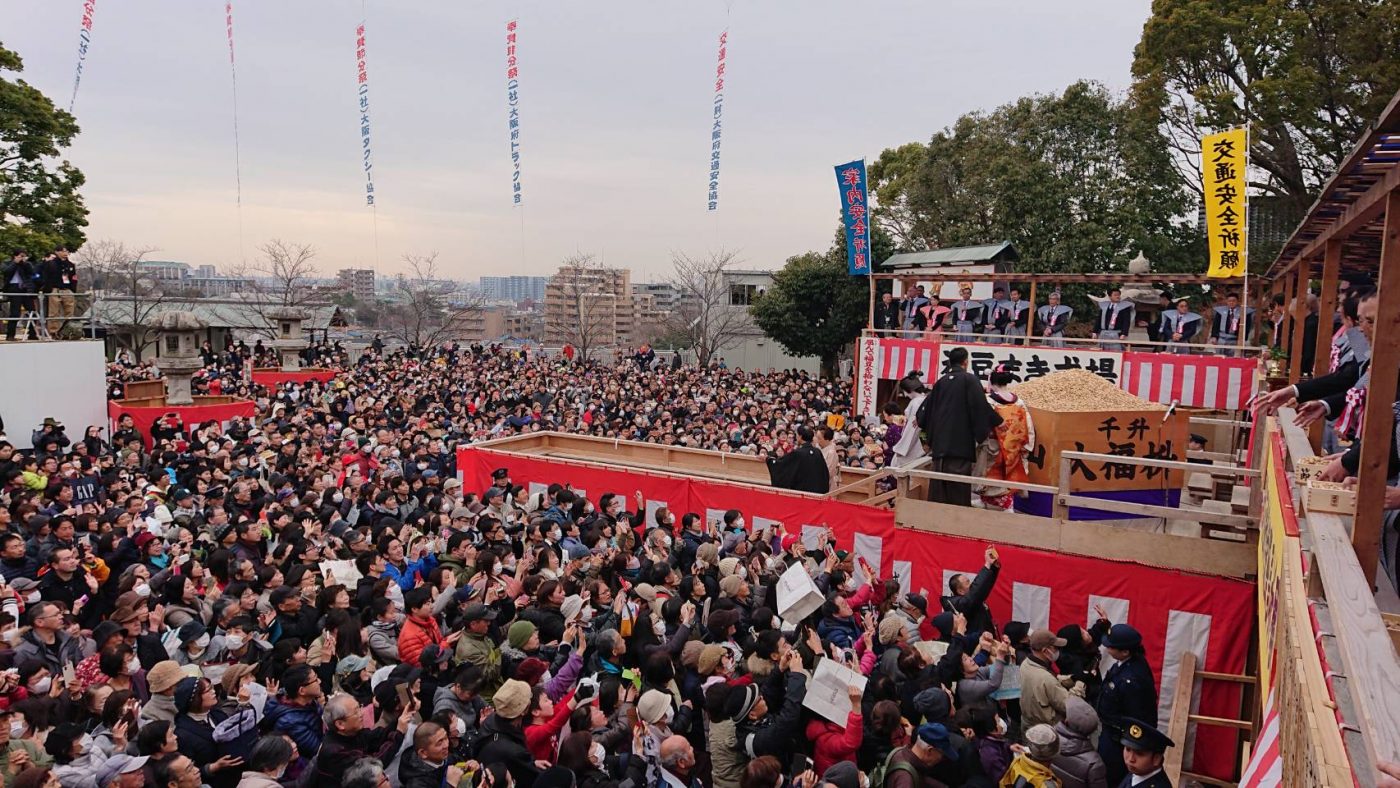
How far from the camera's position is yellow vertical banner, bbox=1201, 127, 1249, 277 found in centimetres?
1371

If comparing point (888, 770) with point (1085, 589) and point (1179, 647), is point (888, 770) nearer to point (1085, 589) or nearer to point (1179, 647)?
point (1085, 589)

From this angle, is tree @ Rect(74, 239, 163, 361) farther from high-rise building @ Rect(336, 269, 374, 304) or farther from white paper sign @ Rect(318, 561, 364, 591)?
high-rise building @ Rect(336, 269, 374, 304)

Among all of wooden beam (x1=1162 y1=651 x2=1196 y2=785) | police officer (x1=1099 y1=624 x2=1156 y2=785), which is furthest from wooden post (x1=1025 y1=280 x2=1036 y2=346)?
police officer (x1=1099 y1=624 x2=1156 y2=785)

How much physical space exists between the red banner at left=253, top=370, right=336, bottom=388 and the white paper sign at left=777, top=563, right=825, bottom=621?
25.8 m

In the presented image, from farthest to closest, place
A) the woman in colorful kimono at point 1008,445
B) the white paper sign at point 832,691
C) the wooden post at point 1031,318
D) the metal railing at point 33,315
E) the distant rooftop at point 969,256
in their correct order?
the distant rooftop at point 969,256 < the wooden post at point 1031,318 < the metal railing at point 33,315 < the woman in colorful kimono at point 1008,445 < the white paper sign at point 832,691

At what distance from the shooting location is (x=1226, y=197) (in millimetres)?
14086

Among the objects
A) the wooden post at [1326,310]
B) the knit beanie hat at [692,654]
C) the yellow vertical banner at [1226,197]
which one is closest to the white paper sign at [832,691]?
the knit beanie hat at [692,654]

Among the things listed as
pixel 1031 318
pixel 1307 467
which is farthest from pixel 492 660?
pixel 1031 318

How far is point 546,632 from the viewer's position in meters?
6.17

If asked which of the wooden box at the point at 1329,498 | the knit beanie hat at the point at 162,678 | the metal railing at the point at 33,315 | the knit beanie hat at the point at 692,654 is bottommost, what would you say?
the knit beanie hat at the point at 692,654

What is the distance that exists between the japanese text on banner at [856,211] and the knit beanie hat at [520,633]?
56.1ft

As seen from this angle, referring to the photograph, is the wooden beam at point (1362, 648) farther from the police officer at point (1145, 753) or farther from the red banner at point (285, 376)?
the red banner at point (285, 376)

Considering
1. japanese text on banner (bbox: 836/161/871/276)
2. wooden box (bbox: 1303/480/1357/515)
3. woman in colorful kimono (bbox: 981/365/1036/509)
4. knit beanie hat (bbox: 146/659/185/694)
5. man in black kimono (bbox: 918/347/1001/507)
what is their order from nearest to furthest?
1. wooden box (bbox: 1303/480/1357/515)
2. knit beanie hat (bbox: 146/659/185/694)
3. man in black kimono (bbox: 918/347/1001/507)
4. woman in colorful kimono (bbox: 981/365/1036/509)
5. japanese text on banner (bbox: 836/161/871/276)

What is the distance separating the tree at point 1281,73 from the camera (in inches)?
795
